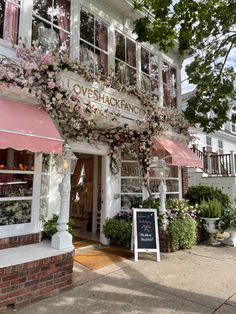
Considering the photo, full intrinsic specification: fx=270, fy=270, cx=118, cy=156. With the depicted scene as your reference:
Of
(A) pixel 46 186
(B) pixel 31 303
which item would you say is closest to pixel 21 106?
(A) pixel 46 186

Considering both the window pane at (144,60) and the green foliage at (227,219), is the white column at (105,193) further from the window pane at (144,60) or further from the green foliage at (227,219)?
the green foliage at (227,219)

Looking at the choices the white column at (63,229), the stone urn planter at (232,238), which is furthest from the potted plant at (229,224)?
the white column at (63,229)

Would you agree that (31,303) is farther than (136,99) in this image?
No

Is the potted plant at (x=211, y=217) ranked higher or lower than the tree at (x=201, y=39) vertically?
lower

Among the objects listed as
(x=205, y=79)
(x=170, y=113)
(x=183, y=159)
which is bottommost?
(x=183, y=159)

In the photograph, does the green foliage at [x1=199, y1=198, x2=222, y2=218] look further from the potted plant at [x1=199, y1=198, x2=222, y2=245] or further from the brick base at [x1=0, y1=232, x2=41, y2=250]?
the brick base at [x1=0, y1=232, x2=41, y2=250]

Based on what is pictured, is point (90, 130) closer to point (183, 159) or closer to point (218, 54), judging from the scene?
point (183, 159)

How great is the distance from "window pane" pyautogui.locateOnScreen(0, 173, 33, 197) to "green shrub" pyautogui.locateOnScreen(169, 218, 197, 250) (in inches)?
156

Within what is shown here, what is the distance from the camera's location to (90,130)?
743 cm

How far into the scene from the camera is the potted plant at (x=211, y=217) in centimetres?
859

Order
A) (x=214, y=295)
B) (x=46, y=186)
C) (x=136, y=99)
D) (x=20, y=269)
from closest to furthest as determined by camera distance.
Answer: (x=20, y=269) < (x=214, y=295) < (x=46, y=186) < (x=136, y=99)

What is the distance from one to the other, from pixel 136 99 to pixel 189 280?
4987 mm

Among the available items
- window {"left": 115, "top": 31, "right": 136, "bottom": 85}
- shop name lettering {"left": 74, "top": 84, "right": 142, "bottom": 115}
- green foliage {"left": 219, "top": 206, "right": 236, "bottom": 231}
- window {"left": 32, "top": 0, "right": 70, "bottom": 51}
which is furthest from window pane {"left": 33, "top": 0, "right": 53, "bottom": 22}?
green foliage {"left": 219, "top": 206, "right": 236, "bottom": 231}

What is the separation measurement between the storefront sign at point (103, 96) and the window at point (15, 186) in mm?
1852
